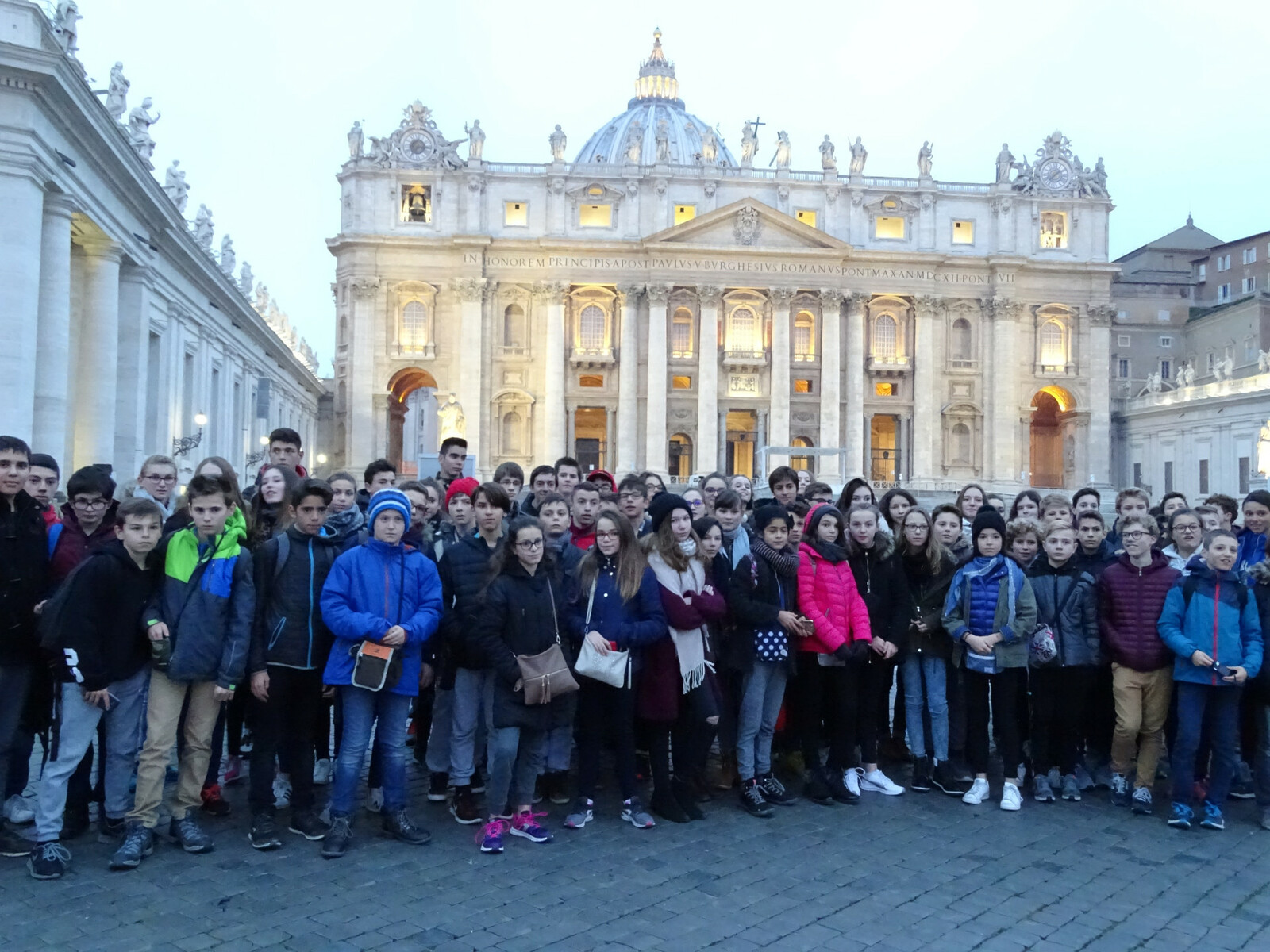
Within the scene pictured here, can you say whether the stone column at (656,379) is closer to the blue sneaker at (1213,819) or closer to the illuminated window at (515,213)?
the illuminated window at (515,213)

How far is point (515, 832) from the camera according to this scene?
274 inches

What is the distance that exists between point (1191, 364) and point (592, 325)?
36151 mm

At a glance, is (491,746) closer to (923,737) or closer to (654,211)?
(923,737)

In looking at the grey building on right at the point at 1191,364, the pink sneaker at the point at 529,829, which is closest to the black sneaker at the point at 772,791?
the pink sneaker at the point at 529,829

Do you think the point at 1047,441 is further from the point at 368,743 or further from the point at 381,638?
the point at 381,638

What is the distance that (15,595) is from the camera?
6.43 meters

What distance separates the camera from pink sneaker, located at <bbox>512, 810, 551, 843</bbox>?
688cm

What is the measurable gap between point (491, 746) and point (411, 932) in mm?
1846

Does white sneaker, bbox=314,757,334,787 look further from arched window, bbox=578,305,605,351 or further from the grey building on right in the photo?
arched window, bbox=578,305,605,351

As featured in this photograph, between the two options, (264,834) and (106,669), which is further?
(264,834)

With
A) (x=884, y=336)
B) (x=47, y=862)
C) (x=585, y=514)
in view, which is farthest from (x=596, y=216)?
(x=47, y=862)

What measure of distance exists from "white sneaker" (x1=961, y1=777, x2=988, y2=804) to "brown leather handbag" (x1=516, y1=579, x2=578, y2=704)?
341 centimetres

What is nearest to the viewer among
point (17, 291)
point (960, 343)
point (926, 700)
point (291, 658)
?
point (291, 658)

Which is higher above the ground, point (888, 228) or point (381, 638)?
point (888, 228)
